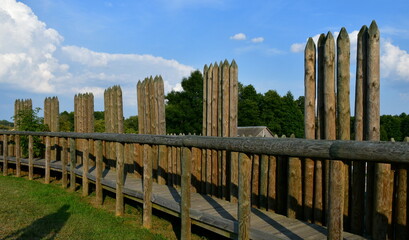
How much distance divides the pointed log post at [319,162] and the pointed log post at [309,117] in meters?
0.06

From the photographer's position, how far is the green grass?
240 inches

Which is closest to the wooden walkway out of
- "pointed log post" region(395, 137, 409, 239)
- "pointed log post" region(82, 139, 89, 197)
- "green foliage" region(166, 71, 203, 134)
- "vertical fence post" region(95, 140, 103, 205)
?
"pointed log post" region(395, 137, 409, 239)

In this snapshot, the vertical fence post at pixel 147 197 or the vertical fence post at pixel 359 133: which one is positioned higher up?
the vertical fence post at pixel 359 133

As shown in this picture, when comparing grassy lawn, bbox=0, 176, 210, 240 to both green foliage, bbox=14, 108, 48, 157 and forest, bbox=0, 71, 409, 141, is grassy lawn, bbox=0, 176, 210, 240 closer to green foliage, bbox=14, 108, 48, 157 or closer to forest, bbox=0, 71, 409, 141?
green foliage, bbox=14, 108, 48, 157

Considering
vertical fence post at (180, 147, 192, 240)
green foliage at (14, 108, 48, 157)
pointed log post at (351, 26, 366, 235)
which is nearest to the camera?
pointed log post at (351, 26, 366, 235)

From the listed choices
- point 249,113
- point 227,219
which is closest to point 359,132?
point 227,219

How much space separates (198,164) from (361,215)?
3180mm

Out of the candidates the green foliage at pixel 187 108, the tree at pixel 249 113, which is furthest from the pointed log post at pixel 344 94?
the tree at pixel 249 113

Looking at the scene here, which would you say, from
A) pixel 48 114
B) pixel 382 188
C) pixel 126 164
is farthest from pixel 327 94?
pixel 48 114

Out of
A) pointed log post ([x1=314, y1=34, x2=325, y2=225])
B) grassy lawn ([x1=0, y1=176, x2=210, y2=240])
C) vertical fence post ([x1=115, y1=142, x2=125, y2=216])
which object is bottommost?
grassy lawn ([x1=0, y1=176, x2=210, y2=240])

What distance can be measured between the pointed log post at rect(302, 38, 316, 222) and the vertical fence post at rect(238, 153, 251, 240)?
1.03m

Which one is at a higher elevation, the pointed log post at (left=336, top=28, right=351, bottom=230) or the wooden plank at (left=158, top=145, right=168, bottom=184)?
the pointed log post at (left=336, top=28, right=351, bottom=230)

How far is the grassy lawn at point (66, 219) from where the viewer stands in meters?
6.11

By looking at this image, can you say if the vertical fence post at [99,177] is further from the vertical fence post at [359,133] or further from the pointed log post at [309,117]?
the vertical fence post at [359,133]
